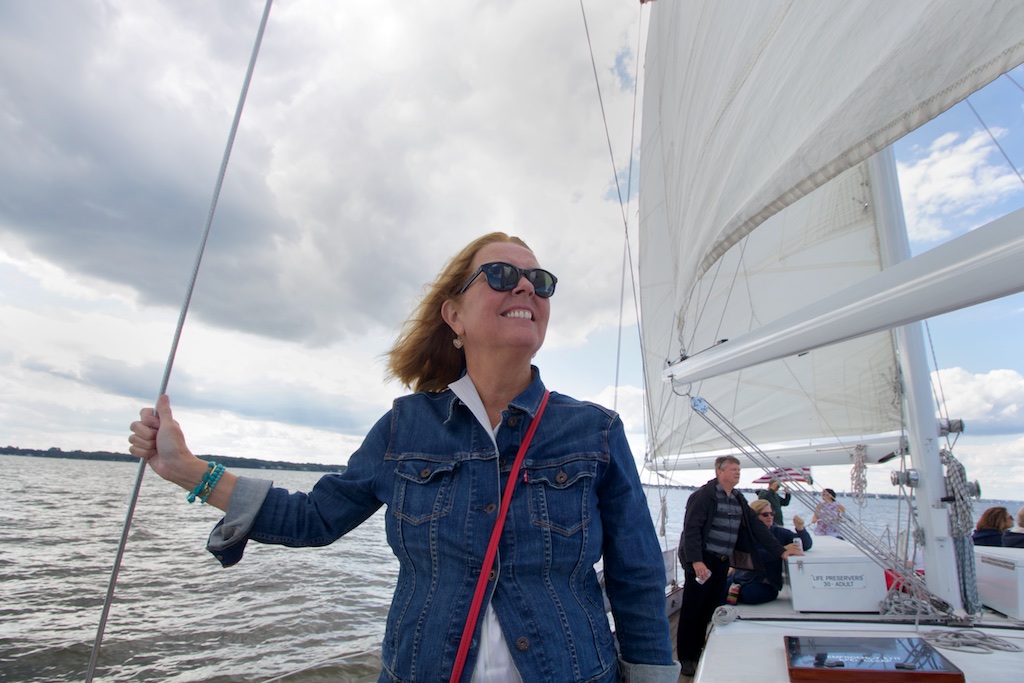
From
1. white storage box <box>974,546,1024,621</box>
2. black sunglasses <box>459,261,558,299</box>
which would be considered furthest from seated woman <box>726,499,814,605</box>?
black sunglasses <box>459,261,558,299</box>

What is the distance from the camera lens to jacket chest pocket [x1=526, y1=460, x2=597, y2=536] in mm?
1089

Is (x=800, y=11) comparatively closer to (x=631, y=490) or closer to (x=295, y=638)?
(x=631, y=490)

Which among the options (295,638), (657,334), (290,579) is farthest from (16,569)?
(657,334)

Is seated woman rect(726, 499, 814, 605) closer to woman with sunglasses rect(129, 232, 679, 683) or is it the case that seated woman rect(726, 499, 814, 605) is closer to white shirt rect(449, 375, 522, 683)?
woman with sunglasses rect(129, 232, 679, 683)

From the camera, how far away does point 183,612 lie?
7.31 metres

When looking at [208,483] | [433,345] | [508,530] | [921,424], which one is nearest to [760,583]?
[921,424]

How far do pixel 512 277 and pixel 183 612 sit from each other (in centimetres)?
806

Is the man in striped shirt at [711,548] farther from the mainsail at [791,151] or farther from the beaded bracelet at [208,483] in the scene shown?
the beaded bracelet at [208,483]

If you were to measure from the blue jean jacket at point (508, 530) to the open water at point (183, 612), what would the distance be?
4.01m

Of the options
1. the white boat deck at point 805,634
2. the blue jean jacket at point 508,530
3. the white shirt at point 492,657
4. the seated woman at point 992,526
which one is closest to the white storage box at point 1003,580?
the white boat deck at point 805,634

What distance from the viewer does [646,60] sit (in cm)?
795

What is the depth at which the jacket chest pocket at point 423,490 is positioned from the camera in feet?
3.68

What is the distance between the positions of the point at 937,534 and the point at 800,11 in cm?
262

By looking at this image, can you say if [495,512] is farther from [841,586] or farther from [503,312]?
[841,586]
